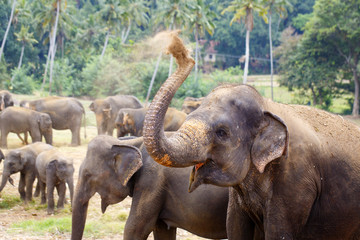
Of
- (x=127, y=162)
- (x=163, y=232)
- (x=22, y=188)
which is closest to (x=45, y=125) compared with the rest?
(x=22, y=188)

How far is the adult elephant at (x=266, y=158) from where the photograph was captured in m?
2.80

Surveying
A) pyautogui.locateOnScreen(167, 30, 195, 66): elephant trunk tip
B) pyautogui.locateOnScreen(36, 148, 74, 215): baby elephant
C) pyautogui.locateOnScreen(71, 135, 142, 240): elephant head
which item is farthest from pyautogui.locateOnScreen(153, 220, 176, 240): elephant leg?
pyautogui.locateOnScreen(36, 148, 74, 215): baby elephant

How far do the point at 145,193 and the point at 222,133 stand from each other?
5.67ft

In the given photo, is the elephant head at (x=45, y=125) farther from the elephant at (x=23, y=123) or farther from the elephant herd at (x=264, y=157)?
the elephant herd at (x=264, y=157)

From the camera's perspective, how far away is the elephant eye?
2.93 meters

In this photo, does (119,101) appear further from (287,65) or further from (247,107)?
(287,65)

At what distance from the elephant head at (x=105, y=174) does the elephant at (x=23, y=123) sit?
10.6 meters

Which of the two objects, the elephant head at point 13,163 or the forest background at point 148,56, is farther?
the forest background at point 148,56

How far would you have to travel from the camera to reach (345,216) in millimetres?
3270

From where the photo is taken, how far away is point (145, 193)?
4.49m

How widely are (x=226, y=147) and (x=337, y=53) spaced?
3177 cm

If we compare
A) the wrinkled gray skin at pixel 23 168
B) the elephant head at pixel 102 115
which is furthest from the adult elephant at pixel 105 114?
the wrinkled gray skin at pixel 23 168

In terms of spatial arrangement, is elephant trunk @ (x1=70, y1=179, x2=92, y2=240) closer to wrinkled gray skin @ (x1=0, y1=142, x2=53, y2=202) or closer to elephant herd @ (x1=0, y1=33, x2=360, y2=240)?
elephant herd @ (x1=0, y1=33, x2=360, y2=240)

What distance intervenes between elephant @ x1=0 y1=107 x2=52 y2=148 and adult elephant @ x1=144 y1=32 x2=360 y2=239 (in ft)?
40.3
